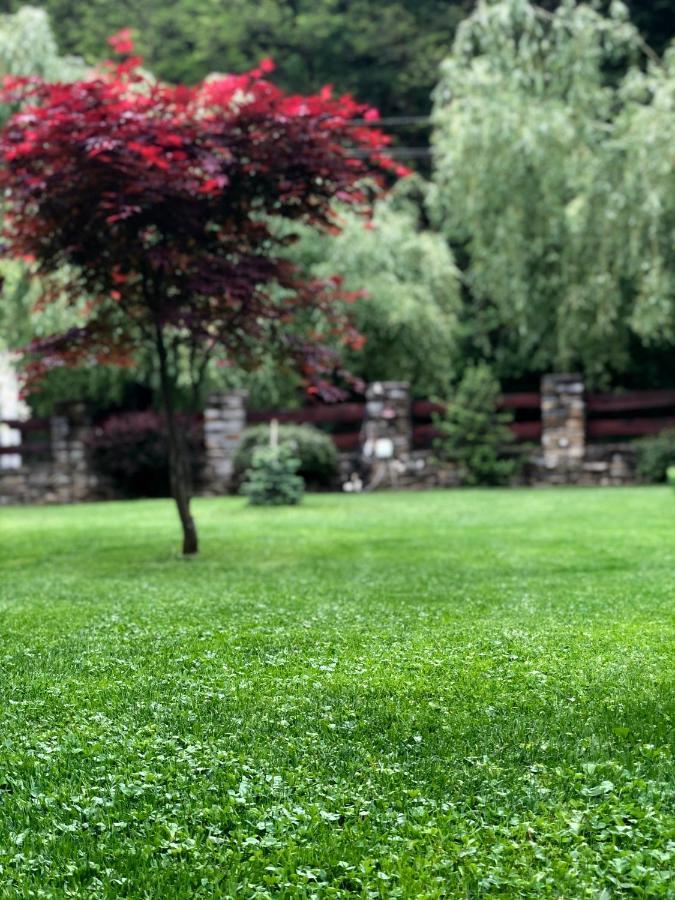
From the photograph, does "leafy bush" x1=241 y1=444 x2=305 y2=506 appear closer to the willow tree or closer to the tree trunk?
the tree trunk

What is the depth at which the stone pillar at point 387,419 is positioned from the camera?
17016 millimetres

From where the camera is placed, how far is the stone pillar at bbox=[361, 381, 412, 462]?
55.8 ft

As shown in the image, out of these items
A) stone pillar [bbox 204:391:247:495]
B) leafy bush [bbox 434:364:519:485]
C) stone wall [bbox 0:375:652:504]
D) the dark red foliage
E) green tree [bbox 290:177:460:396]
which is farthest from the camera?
stone pillar [bbox 204:391:247:495]

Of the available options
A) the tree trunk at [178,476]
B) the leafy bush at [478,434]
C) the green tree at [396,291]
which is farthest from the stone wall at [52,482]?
the tree trunk at [178,476]

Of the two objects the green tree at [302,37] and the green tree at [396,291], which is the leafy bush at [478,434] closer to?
the green tree at [396,291]

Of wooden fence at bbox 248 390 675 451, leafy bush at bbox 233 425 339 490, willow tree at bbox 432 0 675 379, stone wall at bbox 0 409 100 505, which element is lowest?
stone wall at bbox 0 409 100 505

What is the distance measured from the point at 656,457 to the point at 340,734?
1337cm

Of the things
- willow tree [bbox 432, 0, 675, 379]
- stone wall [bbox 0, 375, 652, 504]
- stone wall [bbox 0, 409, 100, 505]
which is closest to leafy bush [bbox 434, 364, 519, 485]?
stone wall [bbox 0, 375, 652, 504]

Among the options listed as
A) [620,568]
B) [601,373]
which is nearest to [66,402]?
[601,373]

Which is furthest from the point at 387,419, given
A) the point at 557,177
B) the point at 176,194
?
the point at 176,194

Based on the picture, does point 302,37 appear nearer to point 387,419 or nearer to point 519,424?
point 387,419

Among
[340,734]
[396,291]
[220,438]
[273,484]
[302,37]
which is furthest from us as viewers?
[302,37]

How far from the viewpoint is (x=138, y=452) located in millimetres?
16672

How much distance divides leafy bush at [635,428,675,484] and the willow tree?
1941 millimetres
